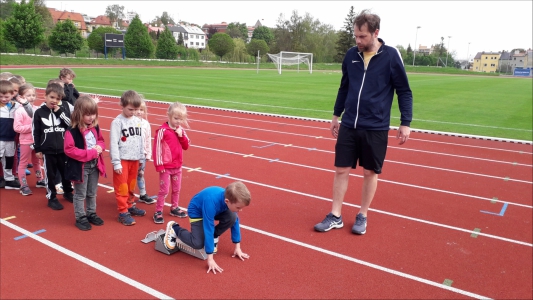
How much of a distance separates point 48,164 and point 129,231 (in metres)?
1.57

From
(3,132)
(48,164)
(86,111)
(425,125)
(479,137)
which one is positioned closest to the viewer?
(86,111)

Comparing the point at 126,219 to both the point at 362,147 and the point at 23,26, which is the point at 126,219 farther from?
the point at 23,26

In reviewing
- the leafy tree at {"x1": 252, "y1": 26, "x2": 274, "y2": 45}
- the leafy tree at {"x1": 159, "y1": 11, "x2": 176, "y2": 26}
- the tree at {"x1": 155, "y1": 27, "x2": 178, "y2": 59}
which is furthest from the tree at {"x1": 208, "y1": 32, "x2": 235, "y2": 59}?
the leafy tree at {"x1": 159, "y1": 11, "x2": 176, "y2": 26}

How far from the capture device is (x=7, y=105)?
5605mm

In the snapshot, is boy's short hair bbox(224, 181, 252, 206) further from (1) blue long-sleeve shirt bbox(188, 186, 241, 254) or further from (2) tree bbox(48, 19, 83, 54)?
(2) tree bbox(48, 19, 83, 54)

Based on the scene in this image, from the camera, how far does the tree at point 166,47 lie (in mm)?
60844

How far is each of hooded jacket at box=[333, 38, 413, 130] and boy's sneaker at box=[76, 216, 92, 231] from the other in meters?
3.18

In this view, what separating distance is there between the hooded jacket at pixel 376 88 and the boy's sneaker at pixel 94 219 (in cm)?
309

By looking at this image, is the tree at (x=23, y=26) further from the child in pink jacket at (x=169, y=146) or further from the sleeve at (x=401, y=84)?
the sleeve at (x=401, y=84)

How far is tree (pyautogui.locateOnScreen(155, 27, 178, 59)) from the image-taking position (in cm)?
6084

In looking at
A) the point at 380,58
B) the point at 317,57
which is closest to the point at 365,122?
the point at 380,58

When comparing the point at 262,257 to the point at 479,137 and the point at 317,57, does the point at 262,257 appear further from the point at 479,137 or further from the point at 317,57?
the point at 317,57

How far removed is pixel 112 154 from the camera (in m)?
4.54

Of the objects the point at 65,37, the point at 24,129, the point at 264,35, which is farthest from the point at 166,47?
the point at 24,129
